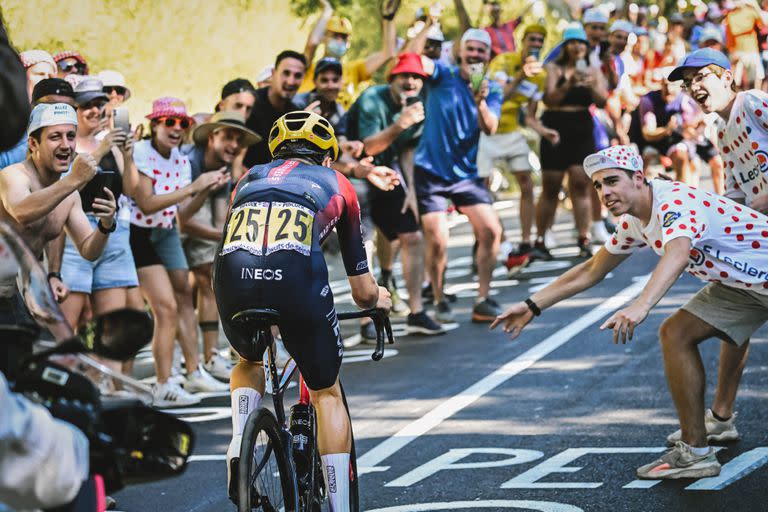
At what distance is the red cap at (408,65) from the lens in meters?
11.4

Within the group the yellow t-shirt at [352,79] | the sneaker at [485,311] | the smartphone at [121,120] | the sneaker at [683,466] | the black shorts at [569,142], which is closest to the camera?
the sneaker at [683,466]

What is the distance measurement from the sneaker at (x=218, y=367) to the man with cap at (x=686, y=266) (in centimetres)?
389

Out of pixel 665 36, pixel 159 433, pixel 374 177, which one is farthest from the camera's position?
pixel 665 36

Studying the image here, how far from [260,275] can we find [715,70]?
12.0 feet

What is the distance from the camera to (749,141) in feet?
25.5

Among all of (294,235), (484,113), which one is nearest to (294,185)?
(294,235)

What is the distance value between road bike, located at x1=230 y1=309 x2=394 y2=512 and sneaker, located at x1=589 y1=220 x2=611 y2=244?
982 centimetres

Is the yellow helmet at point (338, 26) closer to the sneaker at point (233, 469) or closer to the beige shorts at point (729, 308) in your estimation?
the beige shorts at point (729, 308)

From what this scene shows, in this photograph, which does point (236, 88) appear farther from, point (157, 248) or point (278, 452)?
point (278, 452)

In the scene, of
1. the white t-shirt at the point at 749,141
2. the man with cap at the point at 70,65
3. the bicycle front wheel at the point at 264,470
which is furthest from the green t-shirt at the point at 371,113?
the bicycle front wheel at the point at 264,470

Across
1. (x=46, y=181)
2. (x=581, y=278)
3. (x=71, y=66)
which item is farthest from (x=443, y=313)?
(x=46, y=181)

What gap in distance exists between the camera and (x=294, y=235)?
17.7 ft

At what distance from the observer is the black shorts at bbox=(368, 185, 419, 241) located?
1173 centimetres

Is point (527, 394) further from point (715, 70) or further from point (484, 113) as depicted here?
point (484, 113)
